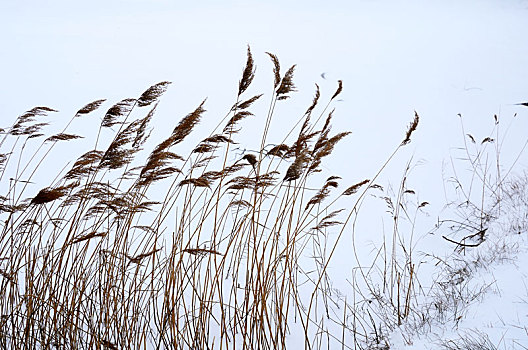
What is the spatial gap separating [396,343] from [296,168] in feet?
3.11

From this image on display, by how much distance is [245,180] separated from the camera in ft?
5.48

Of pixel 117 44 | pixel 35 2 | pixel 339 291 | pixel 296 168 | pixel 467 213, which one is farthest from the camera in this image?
pixel 35 2

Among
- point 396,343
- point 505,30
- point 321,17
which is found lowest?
point 396,343

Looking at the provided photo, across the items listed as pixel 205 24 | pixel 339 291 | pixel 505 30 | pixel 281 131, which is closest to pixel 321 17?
pixel 205 24

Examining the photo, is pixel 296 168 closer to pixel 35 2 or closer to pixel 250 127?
pixel 250 127

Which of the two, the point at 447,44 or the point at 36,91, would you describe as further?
the point at 447,44

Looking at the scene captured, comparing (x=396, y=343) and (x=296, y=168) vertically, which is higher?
(x=296, y=168)

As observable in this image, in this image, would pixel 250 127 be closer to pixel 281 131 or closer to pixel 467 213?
pixel 281 131

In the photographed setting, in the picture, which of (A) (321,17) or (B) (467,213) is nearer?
(B) (467,213)

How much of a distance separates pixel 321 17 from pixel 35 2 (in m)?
7.49

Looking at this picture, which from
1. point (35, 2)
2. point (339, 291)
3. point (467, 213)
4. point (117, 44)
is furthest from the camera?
point (35, 2)

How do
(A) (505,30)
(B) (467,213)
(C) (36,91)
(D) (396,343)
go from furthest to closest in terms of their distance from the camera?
(A) (505,30), (C) (36,91), (B) (467,213), (D) (396,343)

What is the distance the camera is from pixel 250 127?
21.6 feet

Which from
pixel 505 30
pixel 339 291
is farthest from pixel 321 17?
pixel 339 291
